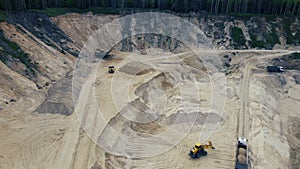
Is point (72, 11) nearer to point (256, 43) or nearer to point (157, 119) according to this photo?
point (157, 119)

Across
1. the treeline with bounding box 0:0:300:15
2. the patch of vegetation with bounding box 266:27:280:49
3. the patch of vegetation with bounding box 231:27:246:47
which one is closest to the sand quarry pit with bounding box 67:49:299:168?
the patch of vegetation with bounding box 231:27:246:47

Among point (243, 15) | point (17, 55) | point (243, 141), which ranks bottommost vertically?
point (243, 141)

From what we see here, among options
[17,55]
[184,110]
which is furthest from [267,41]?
[17,55]

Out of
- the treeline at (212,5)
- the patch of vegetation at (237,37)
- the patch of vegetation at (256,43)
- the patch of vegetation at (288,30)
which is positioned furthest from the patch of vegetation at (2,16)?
the patch of vegetation at (288,30)

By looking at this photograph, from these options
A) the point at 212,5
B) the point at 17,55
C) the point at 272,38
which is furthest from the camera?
the point at 212,5

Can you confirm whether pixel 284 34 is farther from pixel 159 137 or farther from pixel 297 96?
pixel 159 137

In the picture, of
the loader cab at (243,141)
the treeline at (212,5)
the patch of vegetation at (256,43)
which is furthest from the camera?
the treeline at (212,5)

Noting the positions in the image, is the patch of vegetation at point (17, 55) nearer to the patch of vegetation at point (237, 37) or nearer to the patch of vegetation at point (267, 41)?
the patch of vegetation at point (237, 37)

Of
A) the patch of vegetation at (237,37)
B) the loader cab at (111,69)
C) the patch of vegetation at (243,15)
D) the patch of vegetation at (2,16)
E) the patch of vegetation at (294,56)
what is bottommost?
the loader cab at (111,69)
